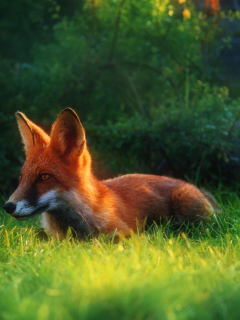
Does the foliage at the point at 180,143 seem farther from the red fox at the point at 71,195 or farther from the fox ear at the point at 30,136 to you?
the fox ear at the point at 30,136

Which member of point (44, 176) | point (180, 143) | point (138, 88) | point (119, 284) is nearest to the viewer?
point (119, 284)

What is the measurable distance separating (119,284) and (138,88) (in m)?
7.66

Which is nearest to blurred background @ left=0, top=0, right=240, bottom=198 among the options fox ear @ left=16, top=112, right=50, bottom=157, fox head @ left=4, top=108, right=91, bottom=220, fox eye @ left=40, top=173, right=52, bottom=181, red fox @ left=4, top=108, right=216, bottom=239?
red fox @ left=4, top=108, right=216, bottom=239

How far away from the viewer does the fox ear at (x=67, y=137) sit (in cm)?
423

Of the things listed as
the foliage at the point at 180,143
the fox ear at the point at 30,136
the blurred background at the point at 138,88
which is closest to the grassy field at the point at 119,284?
the fox ear at the point at 30,136

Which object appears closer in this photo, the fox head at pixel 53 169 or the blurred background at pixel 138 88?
the fox head at pixel 53 169

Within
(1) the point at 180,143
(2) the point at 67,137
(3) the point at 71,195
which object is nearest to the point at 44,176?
(3) the point at 71,195

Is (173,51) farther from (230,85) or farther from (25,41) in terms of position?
(25,41)

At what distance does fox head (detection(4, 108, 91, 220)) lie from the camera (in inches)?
154

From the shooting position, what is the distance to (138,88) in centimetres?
973

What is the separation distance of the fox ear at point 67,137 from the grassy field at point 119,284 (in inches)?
39.1

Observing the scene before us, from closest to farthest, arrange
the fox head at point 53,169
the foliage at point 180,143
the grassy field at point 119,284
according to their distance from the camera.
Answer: the grassy field at point 119,284, the fox head at point 53,169, the foliage at point 180,143

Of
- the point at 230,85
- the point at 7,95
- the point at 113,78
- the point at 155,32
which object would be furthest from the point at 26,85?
the point at 230,85

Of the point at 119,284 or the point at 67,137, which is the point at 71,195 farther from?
the point at 119,284
